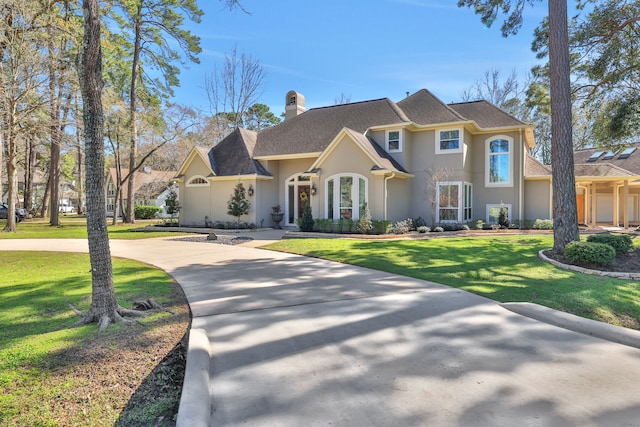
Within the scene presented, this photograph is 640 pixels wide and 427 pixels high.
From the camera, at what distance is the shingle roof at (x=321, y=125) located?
1972 centimetres

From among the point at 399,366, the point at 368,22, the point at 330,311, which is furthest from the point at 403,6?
the point at 399,366

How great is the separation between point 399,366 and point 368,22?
15812 millimetres

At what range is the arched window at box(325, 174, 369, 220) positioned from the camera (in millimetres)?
16719

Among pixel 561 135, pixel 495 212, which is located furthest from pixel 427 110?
pixel 561 135

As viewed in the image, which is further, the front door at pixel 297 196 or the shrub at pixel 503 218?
the front door at pixel 297 196

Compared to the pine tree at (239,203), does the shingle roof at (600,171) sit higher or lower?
higher

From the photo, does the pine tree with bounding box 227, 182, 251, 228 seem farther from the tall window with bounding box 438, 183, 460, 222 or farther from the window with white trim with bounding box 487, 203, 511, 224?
the window with white trim with bounding box 487, 203, 511, 224

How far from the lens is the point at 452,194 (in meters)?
18.2

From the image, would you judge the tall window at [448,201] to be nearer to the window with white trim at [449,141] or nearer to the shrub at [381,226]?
the window with white trim at [449,141]

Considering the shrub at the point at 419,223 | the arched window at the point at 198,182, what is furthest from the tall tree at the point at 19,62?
the shrub at the point at 419,223

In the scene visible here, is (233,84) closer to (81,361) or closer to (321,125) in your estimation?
(321,125)

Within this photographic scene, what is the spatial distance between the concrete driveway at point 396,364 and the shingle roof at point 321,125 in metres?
14.2

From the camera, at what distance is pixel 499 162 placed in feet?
61.7

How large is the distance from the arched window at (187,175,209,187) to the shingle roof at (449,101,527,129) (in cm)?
1497
